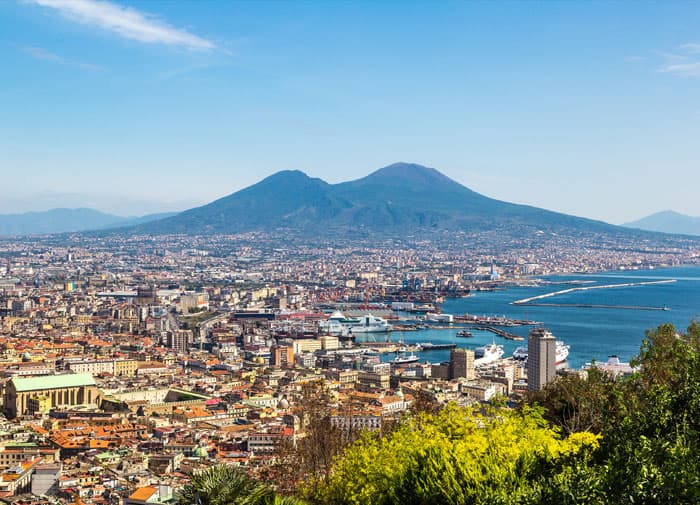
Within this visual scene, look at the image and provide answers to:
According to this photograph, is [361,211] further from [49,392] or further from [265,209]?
[49,392]

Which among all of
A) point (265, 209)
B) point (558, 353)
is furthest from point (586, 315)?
point (265, 209)

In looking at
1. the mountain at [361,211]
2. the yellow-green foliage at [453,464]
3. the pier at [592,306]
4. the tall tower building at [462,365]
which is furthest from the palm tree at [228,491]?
the mountain at [361,211]

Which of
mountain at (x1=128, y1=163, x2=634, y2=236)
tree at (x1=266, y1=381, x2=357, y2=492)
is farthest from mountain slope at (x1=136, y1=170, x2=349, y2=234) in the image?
tree at (x1=266, y1=381, x2=357, y2=492)

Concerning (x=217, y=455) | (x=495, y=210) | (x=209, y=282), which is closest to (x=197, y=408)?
(x=217, y=455)

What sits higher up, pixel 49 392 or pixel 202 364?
pixel 49 392

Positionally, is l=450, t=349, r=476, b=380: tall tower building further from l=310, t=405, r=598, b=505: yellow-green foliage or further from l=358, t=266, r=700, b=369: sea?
l=310, t=405, r=598, b=505: yellow-green foliage

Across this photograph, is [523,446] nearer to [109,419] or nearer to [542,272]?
[109,419]
